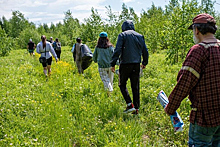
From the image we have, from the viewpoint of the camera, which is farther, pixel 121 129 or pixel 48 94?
pixel 48 94

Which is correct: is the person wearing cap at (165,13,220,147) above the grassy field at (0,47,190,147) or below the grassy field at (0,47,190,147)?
above

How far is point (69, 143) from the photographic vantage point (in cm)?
344

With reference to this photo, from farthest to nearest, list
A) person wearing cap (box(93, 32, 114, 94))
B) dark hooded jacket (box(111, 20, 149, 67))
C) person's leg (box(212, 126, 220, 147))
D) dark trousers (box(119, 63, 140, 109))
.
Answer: person wearing cap (box(93, 32, 114, 94)), dark trousers (box(119, 63, 140, 109)), dark hooded jacket (box(111, 20, 149, 67)), person's leg (box(212, 126, 220, 147))

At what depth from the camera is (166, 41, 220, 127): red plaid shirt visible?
1963 millimetres

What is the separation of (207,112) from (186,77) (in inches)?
17.1

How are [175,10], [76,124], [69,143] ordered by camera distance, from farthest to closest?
[175,10]
[76,124]
[69,143]

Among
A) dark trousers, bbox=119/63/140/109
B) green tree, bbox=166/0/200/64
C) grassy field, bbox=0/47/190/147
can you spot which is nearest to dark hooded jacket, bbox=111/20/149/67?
dark trousers, bbox=119/63/140/109

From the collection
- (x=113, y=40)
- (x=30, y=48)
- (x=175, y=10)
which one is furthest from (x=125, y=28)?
(x=30, y=48)

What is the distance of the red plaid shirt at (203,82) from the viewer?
77.3 inches

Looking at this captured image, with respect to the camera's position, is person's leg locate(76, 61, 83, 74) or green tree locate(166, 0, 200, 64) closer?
person's leg locate(76, 61, 83, 74)

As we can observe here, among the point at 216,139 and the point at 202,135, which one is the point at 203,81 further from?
the point at 216,139

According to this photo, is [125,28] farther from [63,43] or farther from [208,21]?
[63,43]

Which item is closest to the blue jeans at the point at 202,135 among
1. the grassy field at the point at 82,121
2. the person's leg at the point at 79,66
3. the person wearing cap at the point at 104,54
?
the grassy field at the point at 82,121

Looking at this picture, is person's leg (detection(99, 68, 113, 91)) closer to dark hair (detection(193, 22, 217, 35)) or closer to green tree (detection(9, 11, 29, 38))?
dark hair (detection(193, 22, 217, 35))
